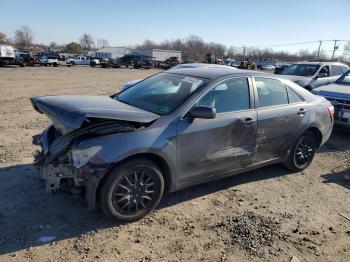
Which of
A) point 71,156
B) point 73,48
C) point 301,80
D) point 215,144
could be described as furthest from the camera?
point 73,48

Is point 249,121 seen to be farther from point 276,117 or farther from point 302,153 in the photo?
point 302,153

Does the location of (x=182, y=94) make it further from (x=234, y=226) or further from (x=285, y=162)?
(x=285, y=162)

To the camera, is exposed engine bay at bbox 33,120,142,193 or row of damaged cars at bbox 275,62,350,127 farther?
row of damaged cars at bbox 275,62,350,127

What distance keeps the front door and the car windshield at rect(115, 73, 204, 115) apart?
0.80ft

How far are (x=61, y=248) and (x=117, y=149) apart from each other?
113 cm

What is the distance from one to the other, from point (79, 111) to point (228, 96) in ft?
6.49

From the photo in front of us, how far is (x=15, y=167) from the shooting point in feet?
17.3

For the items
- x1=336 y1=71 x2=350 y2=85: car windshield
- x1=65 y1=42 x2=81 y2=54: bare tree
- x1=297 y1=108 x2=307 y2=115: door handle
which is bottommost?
x1=65 y1=42 x2=81 y2=54: bare tree

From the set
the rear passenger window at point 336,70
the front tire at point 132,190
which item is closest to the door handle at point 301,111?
the front tire at point 132,190

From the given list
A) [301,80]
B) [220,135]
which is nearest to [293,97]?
[220,135]

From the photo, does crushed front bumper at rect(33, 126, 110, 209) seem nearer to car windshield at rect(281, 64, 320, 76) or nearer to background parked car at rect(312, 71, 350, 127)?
background parked car at rect(312, 71, 350, 127)

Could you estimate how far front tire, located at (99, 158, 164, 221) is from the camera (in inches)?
143

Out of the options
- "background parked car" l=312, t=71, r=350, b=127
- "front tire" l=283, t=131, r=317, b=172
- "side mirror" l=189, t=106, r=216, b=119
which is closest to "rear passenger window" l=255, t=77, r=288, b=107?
"front tire" l=283, t=131, r=317, b=172

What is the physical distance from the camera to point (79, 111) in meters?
3.59
